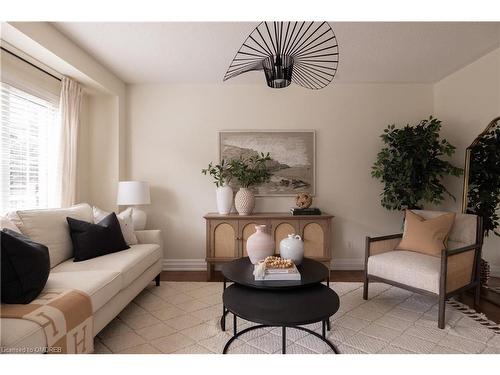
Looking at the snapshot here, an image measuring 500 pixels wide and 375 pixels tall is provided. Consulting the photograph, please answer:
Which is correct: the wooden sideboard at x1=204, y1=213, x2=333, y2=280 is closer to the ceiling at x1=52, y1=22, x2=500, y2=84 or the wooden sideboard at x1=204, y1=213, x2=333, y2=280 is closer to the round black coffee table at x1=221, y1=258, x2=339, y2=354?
the round black coffee table at x1=221, y1=258, x2=339, y2=354

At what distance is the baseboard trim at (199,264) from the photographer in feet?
12.4

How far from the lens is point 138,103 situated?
3.81 metres

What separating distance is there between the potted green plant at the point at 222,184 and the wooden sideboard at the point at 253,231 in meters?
0.21

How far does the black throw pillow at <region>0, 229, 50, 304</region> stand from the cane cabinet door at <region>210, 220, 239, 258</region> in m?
1.93

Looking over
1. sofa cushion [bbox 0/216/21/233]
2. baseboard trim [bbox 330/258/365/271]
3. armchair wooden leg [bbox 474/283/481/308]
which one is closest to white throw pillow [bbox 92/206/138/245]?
sofa cushion [bbox 0/216/21/233]

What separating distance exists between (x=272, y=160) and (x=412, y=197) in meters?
1.75

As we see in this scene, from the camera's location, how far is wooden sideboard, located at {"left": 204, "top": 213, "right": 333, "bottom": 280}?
3377 millimetres

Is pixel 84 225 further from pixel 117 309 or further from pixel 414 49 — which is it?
pixel 414 49

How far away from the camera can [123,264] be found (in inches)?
88.0

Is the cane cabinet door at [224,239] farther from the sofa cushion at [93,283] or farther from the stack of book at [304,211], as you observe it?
the sofa cushion at [93,283]

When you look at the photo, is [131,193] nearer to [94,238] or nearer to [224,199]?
[94,238]

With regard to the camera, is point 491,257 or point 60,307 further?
point 491,257

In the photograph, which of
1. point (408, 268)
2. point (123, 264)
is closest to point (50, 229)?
point (123, 264)

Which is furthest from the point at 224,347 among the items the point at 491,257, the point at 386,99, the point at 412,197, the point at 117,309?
the point at 386,99
